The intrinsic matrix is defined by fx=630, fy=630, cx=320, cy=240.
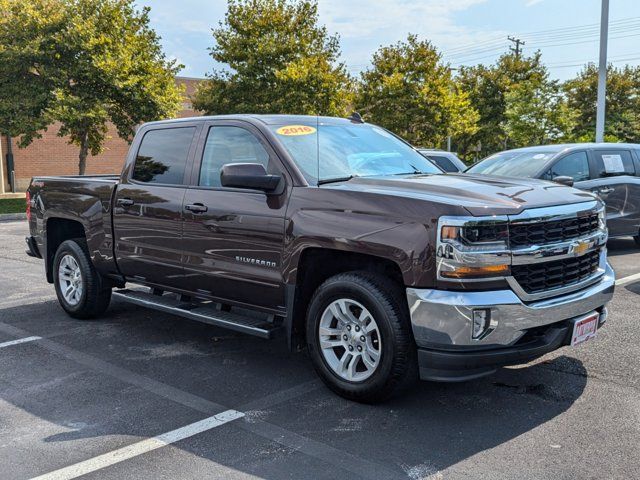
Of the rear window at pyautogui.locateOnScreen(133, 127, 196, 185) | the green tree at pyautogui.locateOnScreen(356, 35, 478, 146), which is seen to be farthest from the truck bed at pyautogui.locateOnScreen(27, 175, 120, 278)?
the green tree at pyautogui.locateOnScreen(356, 35, 478, 146)

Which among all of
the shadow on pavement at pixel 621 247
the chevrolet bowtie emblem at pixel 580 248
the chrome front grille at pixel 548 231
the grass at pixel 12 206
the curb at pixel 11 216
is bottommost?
the shadow on pavement at pixel 621 247

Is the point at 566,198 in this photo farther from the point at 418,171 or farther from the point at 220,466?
the point at 220,466

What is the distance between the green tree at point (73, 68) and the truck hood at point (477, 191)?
61.3 feet

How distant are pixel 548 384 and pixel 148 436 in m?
2.76

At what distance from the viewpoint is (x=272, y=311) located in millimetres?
4684

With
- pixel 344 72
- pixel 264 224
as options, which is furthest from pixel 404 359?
pixel 344 72

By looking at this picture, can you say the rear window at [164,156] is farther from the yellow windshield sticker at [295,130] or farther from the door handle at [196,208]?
the yellow windshield sticker at [295,130]

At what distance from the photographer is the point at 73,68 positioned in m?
21.5

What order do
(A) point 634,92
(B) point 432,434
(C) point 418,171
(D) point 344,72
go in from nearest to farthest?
(B) point 432,434 → (C) point 418,171 → (D) point 344,72 → (A) point 634,92

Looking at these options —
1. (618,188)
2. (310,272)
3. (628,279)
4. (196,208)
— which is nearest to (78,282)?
(196,208)

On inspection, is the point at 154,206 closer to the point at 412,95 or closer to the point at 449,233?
the point at 449,233

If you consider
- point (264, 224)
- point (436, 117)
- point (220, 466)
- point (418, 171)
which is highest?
point (436, 117)

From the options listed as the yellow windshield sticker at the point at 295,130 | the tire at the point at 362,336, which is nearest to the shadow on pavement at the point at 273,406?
the tire at the point at 362,336

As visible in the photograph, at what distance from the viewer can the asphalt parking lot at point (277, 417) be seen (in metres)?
3.37
